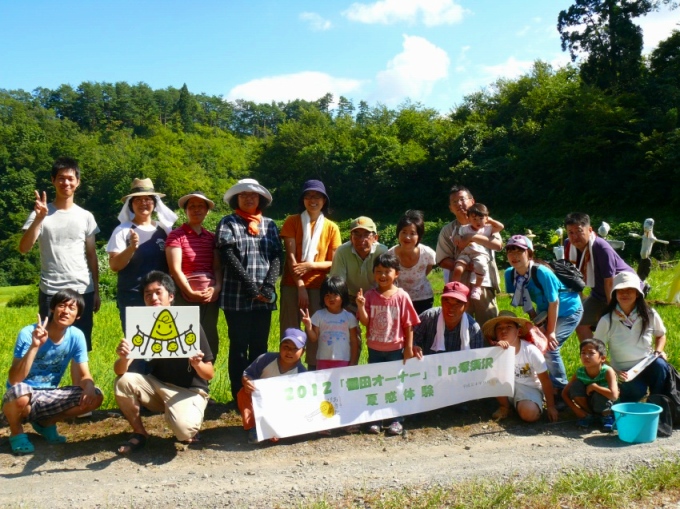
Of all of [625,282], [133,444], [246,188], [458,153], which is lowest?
[133,444]

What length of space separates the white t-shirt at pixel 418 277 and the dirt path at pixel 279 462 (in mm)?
1231

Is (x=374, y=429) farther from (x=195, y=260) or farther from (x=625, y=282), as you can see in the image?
(x=625, y=282)

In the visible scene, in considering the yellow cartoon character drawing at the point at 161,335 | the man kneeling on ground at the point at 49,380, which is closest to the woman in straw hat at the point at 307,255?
the yellow cartoon character drawing at the point at 161,335

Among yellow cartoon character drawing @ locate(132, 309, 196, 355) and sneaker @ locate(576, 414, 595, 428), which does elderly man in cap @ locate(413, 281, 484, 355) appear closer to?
sneaker @ locate(576, 414, 595, 428)

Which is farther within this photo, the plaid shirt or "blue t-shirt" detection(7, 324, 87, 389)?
the plaid shirt

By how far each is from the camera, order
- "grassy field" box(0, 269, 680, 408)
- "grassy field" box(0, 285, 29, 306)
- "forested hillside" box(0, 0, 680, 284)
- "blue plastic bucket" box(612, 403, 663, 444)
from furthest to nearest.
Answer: "forested hillside" box(0, 0, 680, 284) < "grassy field" box(0, 285, 29, 306) < "grassy field" box(0, 269, 680, 408) < "blue plastic bucket" box(612, 403, 663, 444)

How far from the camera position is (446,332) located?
563 centimetres

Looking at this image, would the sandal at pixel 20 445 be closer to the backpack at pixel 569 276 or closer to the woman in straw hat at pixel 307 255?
the woman in straw hat at pixel 307 255

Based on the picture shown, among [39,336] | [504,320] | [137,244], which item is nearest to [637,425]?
[504,320]

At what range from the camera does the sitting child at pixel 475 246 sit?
5.77 meters

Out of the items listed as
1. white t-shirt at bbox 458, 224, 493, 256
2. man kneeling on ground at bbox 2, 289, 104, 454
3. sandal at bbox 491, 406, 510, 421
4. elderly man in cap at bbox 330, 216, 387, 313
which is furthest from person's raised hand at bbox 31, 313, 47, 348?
sandal at bbox 491, 406, 510, 421

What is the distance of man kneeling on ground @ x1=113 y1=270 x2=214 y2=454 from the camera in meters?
4.71

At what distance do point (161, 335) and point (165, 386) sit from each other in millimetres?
549

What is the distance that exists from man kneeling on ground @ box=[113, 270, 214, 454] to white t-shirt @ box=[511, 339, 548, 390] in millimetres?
2899
